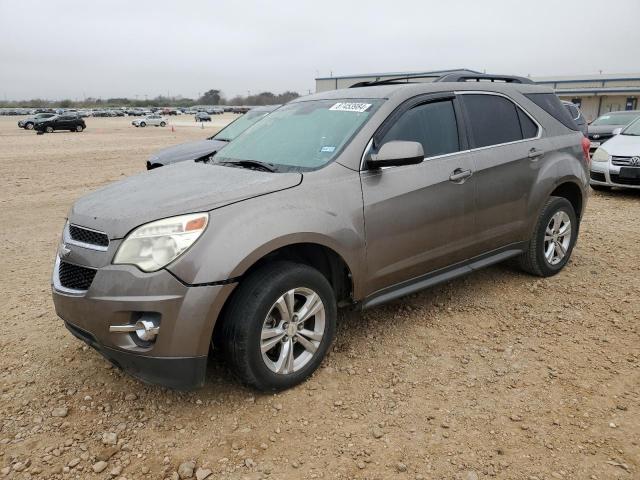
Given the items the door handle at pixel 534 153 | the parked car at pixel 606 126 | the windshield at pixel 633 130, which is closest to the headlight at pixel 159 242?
the door handle at pixel 534 153

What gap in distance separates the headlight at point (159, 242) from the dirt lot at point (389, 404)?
951mm

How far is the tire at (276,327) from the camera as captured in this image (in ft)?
8.94

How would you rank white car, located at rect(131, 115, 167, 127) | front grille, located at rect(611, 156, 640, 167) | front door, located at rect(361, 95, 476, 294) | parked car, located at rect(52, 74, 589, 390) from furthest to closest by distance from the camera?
white car, located at rect(131, 115, 167, 127) → front grille, located at rect(611, 156, 640, 167) → front door, located at rect(361, 95, 476, 294) → parked car, located at rect(52, 74, 589, 390)

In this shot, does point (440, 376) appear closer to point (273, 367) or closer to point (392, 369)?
point (392, 369)

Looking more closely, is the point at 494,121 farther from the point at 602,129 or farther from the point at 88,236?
the point at 602,129

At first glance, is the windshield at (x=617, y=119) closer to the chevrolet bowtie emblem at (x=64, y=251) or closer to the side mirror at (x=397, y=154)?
the side mirror at (x=397, y=154)

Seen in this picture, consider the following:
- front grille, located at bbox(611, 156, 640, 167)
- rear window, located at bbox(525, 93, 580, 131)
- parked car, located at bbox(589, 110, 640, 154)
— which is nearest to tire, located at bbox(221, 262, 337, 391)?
rear window, located at bbox(525, 93, 580, 131)

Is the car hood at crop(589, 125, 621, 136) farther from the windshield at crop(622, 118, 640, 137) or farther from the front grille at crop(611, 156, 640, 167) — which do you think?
the front grille at crop(611, 156, 640, 167)

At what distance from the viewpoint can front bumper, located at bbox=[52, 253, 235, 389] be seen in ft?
8.26

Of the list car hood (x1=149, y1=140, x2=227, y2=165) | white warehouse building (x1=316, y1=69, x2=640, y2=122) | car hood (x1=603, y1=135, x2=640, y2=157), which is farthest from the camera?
white warehouse building (x1=316, y1=69, x2=640, y2=122)

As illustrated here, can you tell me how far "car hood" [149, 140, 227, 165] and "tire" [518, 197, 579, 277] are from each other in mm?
5042

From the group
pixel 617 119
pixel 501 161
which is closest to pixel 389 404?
pixel 501 161

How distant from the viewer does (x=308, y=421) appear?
9.22 feet

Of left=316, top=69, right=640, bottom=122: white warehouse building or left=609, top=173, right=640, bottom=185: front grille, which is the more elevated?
left=316, top=69, right=640, bottom=122: white warehouse building
